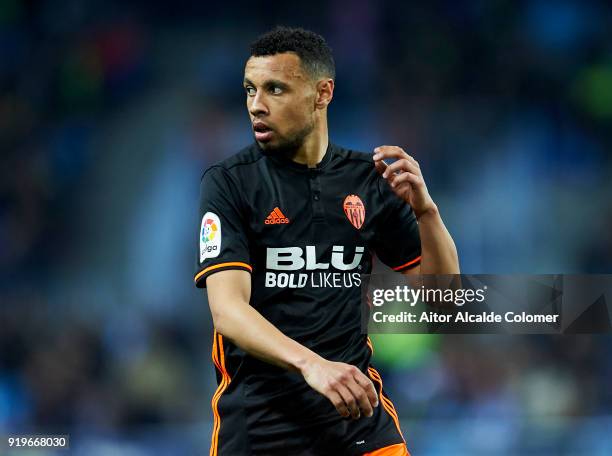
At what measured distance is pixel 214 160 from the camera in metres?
7.54

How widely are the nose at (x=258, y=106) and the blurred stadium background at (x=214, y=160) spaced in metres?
3.44

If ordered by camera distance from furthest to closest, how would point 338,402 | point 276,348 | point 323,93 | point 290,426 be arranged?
point 323,93 → point 290,426 → point 276,348 → point 338,402

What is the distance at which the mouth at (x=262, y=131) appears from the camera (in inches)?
123

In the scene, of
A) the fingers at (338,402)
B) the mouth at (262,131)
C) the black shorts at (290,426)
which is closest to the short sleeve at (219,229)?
the mouth at (262,131)

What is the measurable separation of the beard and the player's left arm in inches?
10.5

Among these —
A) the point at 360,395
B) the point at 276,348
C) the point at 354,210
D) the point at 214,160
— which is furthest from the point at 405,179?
the point at 214,160

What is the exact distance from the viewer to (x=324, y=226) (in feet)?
10.3

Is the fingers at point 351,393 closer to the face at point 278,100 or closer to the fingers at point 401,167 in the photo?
the fingers at point 401,167

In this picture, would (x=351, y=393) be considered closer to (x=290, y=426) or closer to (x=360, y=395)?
(x=360, y=395)

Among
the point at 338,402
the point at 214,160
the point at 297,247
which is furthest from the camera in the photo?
the point at 214,160

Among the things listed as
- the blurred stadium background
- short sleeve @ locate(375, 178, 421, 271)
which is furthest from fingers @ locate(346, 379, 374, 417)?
the blurred stadium background

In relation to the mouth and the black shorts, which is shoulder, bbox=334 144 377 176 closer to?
the mouth

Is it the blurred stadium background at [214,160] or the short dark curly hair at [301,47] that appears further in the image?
the blurred stadium background at [214,160]

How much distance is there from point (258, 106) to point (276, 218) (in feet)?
1.23
